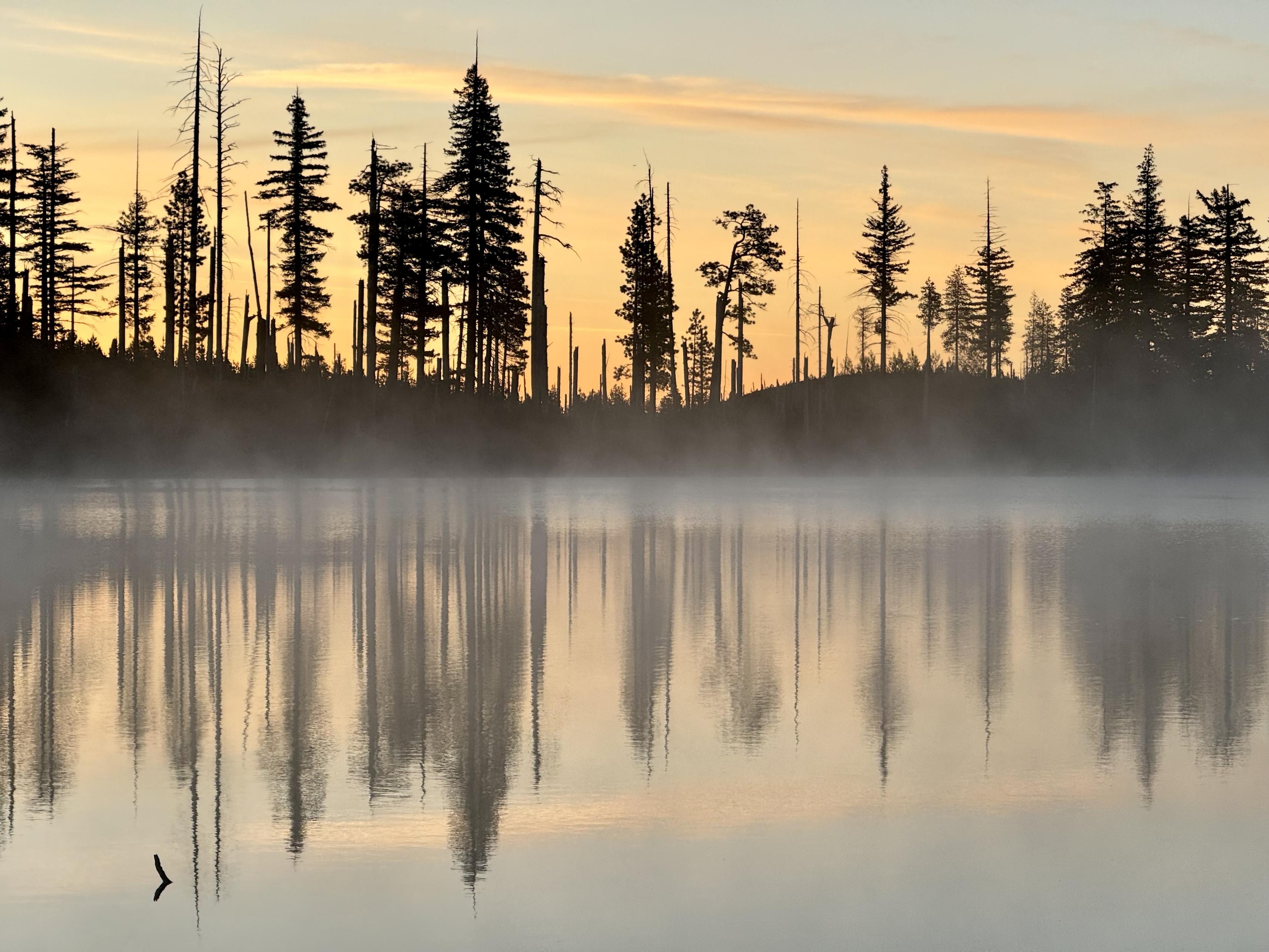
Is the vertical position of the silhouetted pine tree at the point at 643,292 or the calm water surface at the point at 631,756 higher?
the silhouetted pine tree at the point at 643,292

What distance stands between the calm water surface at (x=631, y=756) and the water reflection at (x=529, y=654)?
0.06m

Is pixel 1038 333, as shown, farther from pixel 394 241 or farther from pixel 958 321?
pixel 394 241

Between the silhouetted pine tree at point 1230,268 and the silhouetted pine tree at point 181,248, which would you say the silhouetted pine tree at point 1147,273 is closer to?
the silhouetted pine tree at point 1230,268

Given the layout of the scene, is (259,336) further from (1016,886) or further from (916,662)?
(1016,886)

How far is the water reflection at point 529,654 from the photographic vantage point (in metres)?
8.55

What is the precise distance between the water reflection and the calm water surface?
2.2 inches

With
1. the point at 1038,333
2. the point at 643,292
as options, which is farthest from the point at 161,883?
the point at 1038,333

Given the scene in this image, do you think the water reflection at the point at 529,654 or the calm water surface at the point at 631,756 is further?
the water reflection at the point at 529,654

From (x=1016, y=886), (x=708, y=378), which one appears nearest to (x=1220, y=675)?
(x=1016, y=886)

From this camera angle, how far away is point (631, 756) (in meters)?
8.91

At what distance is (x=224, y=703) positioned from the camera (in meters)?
10.4

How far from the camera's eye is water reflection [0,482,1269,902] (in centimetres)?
855

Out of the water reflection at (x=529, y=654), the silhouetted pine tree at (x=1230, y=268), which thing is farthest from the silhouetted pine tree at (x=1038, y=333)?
the water reflection at (x=529, y=654)

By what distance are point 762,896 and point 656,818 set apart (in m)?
1.28
